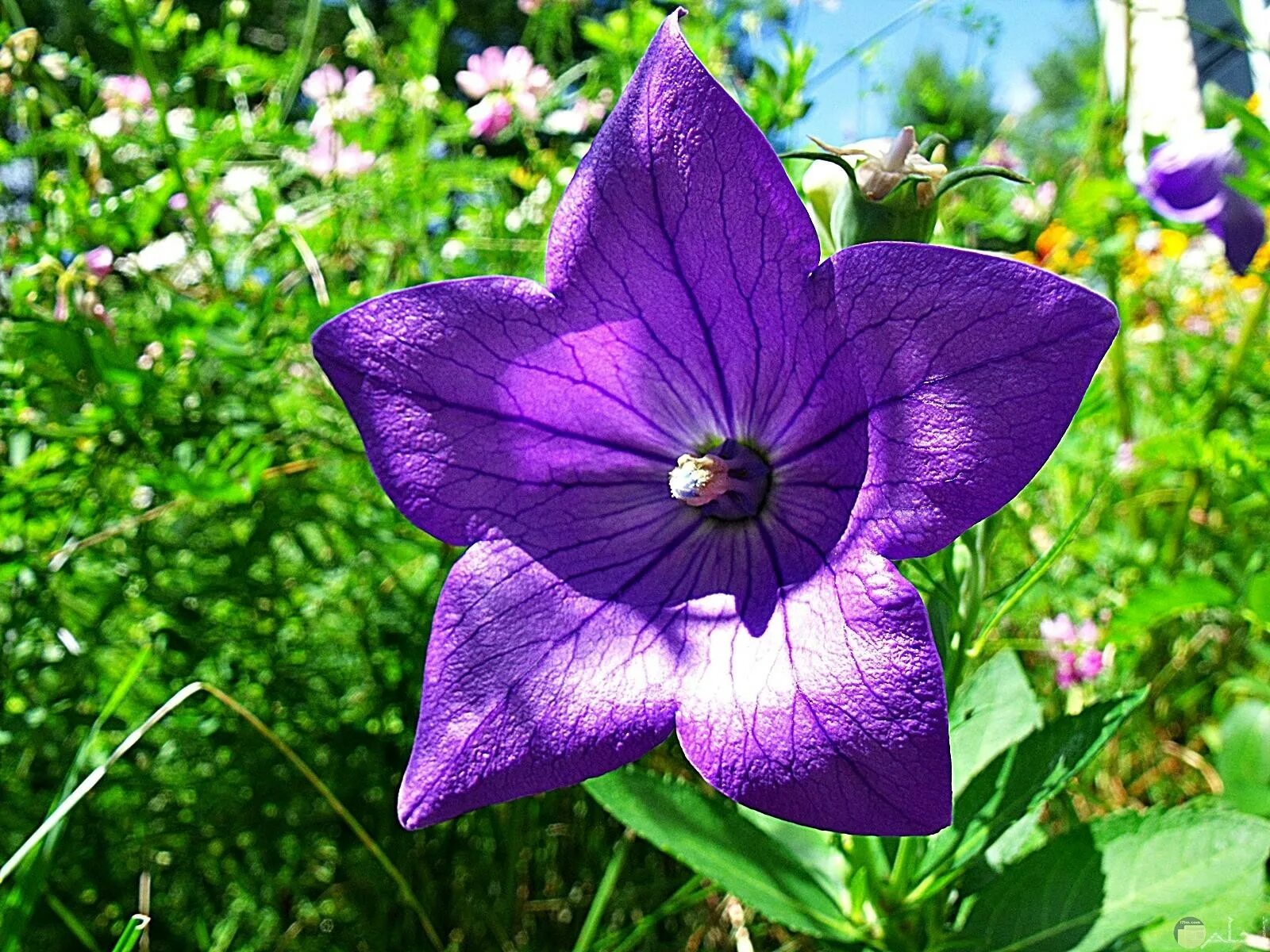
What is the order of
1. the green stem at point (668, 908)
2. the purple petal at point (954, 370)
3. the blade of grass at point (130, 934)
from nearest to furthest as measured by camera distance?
the purple petal at point (954, 370) → the blade of grass at point (130, 934) → the green stem at point (668, 908)

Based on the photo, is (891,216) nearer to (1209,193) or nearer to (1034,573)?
(1034,573)

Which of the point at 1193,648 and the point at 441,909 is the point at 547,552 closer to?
the point at 441,909

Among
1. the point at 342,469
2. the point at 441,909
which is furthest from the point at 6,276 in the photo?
the point at 441,909

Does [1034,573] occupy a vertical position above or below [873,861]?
above

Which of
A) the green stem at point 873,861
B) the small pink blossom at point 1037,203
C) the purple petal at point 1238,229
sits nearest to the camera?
the green stem at point 873,861

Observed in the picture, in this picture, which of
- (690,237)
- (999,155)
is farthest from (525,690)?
(999,155)

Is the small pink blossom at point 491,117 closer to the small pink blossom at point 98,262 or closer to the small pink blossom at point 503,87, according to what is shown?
the small pink blossom at point 503,87

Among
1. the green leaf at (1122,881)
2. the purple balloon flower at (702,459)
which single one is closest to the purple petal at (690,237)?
the purple balloon flower at (702,459)
